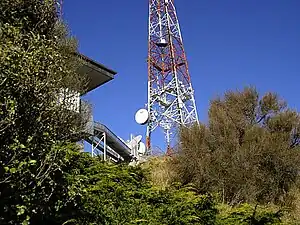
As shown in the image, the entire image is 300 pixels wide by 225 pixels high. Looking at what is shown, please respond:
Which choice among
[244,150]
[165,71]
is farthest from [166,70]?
[244,150]

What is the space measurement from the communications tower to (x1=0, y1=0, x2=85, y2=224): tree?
17.5m

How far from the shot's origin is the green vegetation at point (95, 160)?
458cm

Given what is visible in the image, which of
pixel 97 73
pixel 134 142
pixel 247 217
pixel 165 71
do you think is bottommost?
pixel 247 217

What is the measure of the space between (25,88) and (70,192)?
1.54 metres

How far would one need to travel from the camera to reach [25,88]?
15.4ft

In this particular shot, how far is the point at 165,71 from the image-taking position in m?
25.1

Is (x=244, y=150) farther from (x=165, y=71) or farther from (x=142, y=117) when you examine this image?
(x=165, y=71)

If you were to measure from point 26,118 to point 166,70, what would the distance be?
2057 cm

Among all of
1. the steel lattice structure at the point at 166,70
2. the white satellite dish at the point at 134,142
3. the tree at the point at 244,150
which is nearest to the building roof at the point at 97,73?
the tree at the point at 244,150

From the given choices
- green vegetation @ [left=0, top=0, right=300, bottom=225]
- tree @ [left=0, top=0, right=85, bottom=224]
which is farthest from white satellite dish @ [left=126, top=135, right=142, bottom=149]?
tree @ [left=0, top=0, right=85, bottom=224]

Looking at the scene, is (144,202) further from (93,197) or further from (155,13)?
(155,13)

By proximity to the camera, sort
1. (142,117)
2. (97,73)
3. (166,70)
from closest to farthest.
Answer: (97,73) < (142,117) < (166,70)

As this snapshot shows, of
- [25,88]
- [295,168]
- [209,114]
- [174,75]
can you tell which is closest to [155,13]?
[174,75]

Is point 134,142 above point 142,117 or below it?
below
